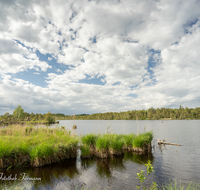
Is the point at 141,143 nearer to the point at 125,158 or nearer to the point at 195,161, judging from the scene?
the point at 125,158

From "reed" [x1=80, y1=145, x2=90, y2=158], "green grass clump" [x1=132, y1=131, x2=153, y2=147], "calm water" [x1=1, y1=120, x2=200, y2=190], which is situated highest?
"green grass clump" [x1=132, y1=131, x2=153, y2=147]

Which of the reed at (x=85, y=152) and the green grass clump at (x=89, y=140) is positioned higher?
the green grass clump at (x=89, y=140)

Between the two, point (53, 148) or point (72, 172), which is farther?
point (53, 148)

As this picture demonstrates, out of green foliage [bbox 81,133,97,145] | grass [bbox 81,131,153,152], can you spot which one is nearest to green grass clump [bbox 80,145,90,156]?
grass [bbox 81,131,153,152]

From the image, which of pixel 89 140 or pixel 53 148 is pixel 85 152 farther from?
pixel 53 148

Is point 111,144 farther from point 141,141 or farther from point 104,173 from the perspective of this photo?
point 141,141

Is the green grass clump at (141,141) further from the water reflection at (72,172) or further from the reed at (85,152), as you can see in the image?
the reed at (85,152)

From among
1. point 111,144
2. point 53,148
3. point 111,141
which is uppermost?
point 111,141

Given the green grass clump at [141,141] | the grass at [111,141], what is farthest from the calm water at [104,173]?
the green grass clump at [141,141]

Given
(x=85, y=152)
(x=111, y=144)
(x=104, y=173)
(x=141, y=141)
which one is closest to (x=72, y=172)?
(x=104, y=173)

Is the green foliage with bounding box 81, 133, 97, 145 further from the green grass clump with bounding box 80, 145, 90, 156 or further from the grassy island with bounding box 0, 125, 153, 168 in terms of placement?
the green grass clump with bounding box 80, 145, 90, 156

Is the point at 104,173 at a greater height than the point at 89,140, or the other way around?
the point at 89,140

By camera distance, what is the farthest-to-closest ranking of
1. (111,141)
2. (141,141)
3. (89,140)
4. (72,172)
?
(141,141) → (89,140) → (111,141) → (72,172)

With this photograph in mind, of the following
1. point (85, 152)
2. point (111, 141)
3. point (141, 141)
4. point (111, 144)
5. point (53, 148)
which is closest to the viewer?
point (53, 148)
